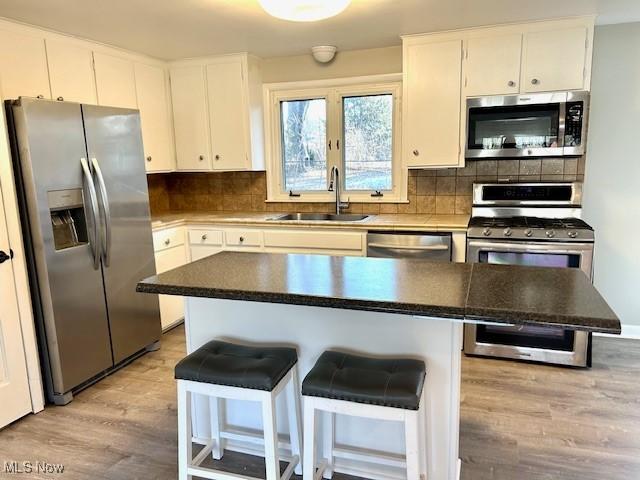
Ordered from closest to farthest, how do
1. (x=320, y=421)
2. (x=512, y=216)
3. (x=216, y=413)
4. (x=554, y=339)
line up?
(x=320, y=421)
(x=216, y=413)
(x=554, y=339)
(x=512, y=216)

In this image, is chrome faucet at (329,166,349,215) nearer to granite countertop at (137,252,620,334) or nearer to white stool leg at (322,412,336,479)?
granite countertop at (137,252,620,334)

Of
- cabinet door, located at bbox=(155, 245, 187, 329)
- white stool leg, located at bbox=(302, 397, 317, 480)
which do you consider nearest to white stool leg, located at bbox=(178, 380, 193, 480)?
white stool leg, located at bbox=(302, 397, 317, 480)

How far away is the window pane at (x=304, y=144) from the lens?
4.08 m

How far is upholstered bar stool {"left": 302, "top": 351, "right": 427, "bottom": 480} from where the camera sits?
1534 millimetres

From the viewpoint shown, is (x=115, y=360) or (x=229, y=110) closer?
(x=115, y=360)

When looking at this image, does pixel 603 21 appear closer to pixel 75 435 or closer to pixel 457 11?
pixel 457 11

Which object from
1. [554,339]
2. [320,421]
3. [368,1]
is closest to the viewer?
[320,421]

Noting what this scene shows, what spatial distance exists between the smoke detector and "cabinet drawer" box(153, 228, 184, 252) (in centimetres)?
181

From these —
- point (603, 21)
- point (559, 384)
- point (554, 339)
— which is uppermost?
point (603, 21)

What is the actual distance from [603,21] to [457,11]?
43.7 inches

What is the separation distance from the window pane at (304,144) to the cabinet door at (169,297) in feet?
3.78

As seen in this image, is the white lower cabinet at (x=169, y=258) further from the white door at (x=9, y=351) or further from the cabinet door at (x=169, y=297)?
the white door at (x=9, y=351)

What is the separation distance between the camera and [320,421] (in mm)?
2006

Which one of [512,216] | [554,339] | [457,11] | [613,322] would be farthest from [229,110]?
[613,322]
